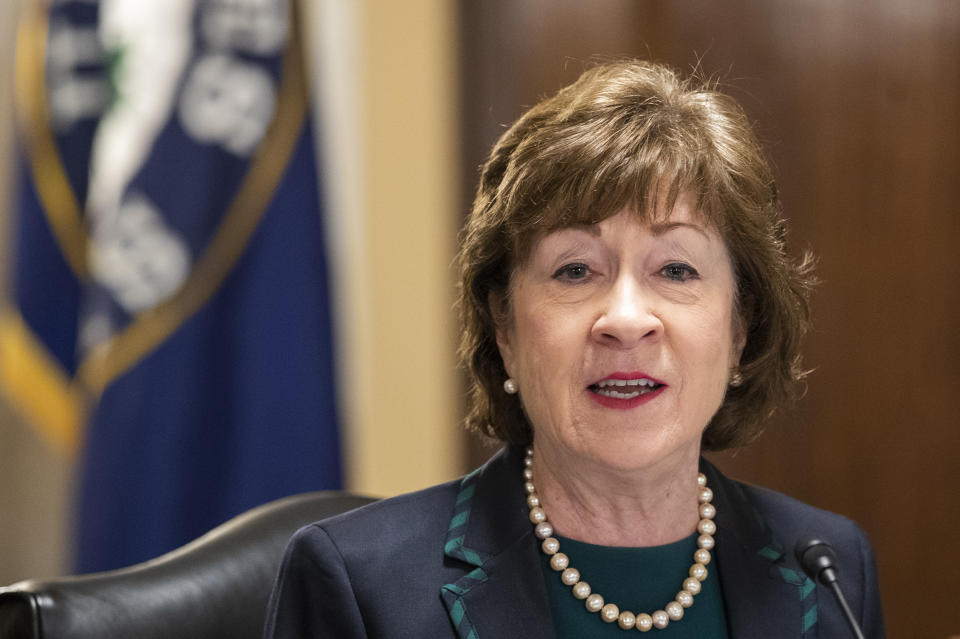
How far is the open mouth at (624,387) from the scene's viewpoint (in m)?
1.35

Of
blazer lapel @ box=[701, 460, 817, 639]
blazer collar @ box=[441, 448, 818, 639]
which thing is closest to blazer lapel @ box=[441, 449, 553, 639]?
blazer collar @ box=[441, 448, 818, 639]

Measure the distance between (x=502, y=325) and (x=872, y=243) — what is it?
1.55 metres

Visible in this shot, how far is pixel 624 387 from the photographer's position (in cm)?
136

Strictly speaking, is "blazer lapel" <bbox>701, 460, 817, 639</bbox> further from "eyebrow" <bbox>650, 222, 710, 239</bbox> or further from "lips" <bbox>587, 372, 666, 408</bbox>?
"eyebrow" <bbox>650, 222, 710, 239</bbox>

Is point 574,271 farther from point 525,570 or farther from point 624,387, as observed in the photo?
point 525,570

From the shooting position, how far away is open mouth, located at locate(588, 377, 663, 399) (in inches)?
53.3

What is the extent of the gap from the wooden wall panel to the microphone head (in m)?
1.55

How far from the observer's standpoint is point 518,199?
1407mm

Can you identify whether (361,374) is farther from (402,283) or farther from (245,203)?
(245,203)

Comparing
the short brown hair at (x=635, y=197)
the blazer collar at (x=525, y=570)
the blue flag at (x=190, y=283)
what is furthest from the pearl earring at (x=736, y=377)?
the blue flag at (x=190, y=283)

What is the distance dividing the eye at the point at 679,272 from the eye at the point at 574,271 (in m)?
0.09

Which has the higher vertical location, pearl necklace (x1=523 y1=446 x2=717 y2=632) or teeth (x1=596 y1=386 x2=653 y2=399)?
teeth (x1=596 y1=386 x2=653 y2=399)

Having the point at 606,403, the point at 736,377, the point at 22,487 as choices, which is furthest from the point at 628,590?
the point at 22,487

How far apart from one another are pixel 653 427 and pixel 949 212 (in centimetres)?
165
